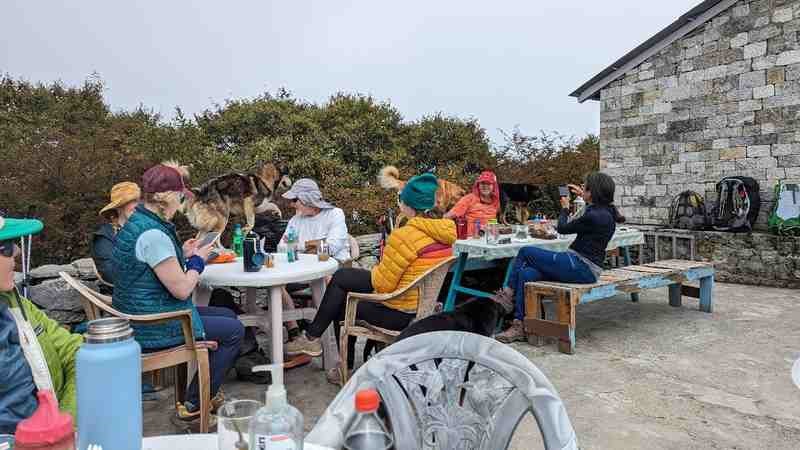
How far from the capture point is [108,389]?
0.96 metres

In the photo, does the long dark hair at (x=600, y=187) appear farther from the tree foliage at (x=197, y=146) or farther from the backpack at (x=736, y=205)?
the backpack at (x=736, y=205)

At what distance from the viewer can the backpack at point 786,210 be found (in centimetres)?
739

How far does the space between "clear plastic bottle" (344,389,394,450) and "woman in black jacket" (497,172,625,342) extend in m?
3.76

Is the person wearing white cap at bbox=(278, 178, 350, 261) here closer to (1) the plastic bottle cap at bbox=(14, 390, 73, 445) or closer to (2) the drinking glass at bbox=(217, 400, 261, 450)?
(2) the drinking glass at bbox=(217, 400, 261, 450)

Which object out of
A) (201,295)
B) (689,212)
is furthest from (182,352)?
(689,212)

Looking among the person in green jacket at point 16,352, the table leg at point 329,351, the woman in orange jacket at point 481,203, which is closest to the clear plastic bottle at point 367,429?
the person in green jacket at point 16,352

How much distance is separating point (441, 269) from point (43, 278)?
3067 mm

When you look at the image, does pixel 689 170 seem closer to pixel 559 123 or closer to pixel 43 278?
pixel 559 123

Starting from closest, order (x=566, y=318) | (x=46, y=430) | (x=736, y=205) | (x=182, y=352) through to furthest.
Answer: (x=46, y=430)
(x=182, y=352)
(x=566, y=318)
(x=736, y=205)

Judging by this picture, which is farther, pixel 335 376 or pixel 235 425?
pixel 335 376

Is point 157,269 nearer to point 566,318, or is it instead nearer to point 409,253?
point 409,253

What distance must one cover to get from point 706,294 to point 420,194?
13.0 ft

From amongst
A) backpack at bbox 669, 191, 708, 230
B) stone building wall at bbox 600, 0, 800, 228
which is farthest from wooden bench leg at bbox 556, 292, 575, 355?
stone building wall at bbox 600, 0, 800, 228

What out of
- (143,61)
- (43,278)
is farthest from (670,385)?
(143,61)
